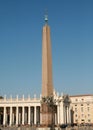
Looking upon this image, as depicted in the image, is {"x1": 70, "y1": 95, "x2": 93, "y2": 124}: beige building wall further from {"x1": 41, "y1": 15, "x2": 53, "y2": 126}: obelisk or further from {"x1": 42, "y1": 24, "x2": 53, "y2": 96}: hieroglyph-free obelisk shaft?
{"x1": 42, "y1": 24, "x2": 53, "y2": 96}: hieroglyph-free obelisk shaft

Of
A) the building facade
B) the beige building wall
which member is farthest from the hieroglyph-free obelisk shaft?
the beige building wall

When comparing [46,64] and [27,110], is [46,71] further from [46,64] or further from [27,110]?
[27,110]

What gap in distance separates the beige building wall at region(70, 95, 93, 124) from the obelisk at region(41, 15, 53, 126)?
56564mm

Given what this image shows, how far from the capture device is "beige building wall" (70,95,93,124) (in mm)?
88550

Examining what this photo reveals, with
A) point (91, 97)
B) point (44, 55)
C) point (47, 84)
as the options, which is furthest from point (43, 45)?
point (91, 97)

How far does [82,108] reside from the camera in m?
90.2

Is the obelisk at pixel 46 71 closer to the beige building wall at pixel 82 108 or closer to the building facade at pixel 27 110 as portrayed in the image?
the building facade at pixel 27 110

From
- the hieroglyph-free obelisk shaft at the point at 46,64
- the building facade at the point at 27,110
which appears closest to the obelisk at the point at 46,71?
the hieroglyph-free obelisk shaft at the point at 46,64

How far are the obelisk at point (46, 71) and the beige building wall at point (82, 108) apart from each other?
56.6 metres

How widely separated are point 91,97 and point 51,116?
56812 millimetres

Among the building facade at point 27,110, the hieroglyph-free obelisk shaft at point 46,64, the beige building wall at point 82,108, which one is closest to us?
the hieroglyph-free obelisk shaft at point 46,64

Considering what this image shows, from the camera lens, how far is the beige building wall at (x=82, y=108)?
3486 inches

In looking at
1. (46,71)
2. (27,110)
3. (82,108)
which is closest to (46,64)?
(46,71)

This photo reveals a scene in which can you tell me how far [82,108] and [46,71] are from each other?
2357 inches
